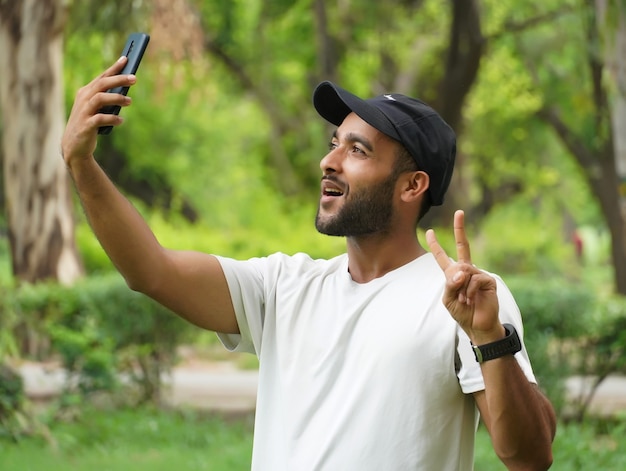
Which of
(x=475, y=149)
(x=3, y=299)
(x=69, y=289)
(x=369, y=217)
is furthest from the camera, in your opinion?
(x=475, y=149)

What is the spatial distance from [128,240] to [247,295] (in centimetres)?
37

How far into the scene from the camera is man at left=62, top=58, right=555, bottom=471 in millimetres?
2672

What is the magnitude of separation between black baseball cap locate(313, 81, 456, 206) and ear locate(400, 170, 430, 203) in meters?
0.02

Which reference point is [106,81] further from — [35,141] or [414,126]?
[35,141]

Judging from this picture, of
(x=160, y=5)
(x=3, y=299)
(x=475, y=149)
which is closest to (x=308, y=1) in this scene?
(x=475, y=149)

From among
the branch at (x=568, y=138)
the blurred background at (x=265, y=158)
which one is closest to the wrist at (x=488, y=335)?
the blurred background at (x=265, y=158)

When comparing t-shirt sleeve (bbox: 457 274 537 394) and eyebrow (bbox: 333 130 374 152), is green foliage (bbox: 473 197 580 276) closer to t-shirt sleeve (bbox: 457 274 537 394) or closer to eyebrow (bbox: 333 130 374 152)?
eyebrow (bbox: 333 130 374 152)

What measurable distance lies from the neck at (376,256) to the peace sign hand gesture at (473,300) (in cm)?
51

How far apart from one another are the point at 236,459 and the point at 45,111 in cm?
734

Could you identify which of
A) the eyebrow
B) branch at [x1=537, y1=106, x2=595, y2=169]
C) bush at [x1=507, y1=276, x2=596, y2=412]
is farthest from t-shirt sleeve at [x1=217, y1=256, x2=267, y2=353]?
branch at [x1=537, y1=106, x2=595, y2=169]

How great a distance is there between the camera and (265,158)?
101 ft

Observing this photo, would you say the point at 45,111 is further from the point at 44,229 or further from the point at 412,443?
the point at 412,443

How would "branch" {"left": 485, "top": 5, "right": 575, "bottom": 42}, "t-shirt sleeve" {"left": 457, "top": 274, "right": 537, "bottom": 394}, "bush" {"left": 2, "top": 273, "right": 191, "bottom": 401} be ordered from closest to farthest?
→ 1. "t-shirt sleeve" {"left": 457, "top": 274, "right": 537, "bottom": 394}
2. "bush" {"left": 2, "top": 273, "right": 191, "bottom": 401}
3. "branch" {"left": 485, "top": 5, "right": 575, "bottom": 42}

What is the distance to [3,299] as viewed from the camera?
8.47 meters
